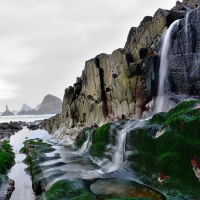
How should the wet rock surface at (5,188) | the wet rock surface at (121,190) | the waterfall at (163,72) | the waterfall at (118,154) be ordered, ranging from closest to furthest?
the wet rock surface at (121,190)
the wet rock surface at (5,188)
the waterfall at (118,154)
the waterfall at (163,72)

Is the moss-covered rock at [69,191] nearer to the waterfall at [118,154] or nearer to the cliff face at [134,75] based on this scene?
the waterfall at [118,154]

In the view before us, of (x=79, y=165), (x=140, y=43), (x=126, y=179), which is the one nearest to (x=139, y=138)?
(x=126, y=179)

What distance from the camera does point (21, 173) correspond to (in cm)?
2105

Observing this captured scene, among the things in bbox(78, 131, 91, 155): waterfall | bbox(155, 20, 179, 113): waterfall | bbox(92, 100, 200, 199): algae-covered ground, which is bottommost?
bbox(78, 131, 91, 155): waterfall

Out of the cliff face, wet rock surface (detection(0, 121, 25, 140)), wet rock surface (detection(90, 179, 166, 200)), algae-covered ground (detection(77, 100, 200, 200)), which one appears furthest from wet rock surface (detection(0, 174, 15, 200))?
wet rock surface (detection(0, 121, 25, 140))

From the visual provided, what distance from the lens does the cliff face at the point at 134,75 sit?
24631mm

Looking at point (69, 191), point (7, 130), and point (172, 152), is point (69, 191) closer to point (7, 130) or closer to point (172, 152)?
point (172, 152)

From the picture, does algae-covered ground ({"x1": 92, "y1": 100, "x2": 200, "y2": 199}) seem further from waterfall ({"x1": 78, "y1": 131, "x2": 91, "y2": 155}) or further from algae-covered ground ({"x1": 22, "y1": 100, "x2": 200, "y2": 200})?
waterfall ({"x1": 78, "y1": 131, "x2": 91, "y2": 155})

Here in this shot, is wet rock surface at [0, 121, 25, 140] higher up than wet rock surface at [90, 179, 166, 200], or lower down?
lower down

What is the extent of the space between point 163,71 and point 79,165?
15.7m

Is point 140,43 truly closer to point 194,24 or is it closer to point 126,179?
point 194,24

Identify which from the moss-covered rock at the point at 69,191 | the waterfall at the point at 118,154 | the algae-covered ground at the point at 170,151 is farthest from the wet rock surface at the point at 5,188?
the algae-covered ground at the point at 170,151

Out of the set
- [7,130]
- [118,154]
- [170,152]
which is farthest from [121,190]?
[7,130]

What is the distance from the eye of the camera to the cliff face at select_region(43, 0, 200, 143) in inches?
970
